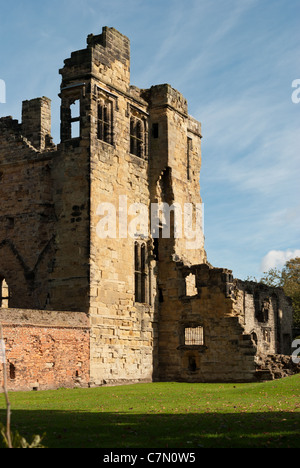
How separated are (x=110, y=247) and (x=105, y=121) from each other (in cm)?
529

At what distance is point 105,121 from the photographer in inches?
1088

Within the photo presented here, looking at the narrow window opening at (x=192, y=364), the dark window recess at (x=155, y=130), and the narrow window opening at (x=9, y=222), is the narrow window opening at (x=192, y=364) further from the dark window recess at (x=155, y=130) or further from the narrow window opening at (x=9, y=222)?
the dark window recess at (x=155, y=130)

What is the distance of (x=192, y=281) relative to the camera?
104 ft

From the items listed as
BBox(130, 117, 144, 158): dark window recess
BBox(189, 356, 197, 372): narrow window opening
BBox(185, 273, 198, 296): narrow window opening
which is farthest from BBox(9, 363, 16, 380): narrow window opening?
BBox(130, 117, 144, 158): dark window recess

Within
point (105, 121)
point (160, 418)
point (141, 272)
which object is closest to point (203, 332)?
point (141, 272)

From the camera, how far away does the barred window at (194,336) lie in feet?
96.7

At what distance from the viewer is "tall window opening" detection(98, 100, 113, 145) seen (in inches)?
1072

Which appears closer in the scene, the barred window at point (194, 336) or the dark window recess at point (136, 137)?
the barred window at point (194, 336)

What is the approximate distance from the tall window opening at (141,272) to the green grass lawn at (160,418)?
27.1 feet

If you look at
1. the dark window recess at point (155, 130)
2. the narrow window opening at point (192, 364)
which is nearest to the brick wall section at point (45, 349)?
the narrow window opening at point (192, 364)

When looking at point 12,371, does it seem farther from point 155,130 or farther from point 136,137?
point 155,130

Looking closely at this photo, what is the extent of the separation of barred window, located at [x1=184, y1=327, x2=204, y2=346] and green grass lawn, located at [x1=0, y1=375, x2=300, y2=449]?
8328 millimetres
